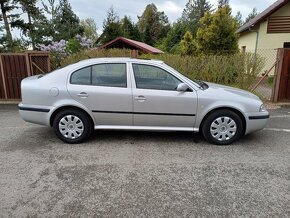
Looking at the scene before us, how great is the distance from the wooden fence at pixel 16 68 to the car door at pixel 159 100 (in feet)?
16.2

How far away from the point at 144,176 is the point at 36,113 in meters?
A: 2.37

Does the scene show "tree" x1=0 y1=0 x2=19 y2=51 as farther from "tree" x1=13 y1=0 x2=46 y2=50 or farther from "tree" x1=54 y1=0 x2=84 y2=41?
"tree" x1=54 y1=0 x2=84 y2=41

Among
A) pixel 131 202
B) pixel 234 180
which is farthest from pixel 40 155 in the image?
pixel 234 180

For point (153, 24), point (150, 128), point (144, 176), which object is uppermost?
point (153, 24)

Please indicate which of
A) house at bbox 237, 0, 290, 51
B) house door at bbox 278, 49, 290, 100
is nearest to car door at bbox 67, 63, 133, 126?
house door at bbox 278, 49, 290, 100

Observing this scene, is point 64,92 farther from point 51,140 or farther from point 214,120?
point 214,120

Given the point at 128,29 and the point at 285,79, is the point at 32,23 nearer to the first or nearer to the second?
the point at 128,29

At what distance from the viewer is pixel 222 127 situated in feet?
13.7

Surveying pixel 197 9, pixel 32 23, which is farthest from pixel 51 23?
pixel 197 9

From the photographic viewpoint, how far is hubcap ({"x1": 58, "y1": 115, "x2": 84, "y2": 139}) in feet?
13.7

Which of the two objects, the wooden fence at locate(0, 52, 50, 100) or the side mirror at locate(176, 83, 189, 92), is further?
the wooden fence at locate(0, 52, 50, 100)

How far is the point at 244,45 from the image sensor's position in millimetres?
18094

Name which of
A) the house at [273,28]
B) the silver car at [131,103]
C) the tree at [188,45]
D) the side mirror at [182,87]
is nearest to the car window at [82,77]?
the silver car at [131,103]

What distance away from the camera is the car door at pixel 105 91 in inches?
161
